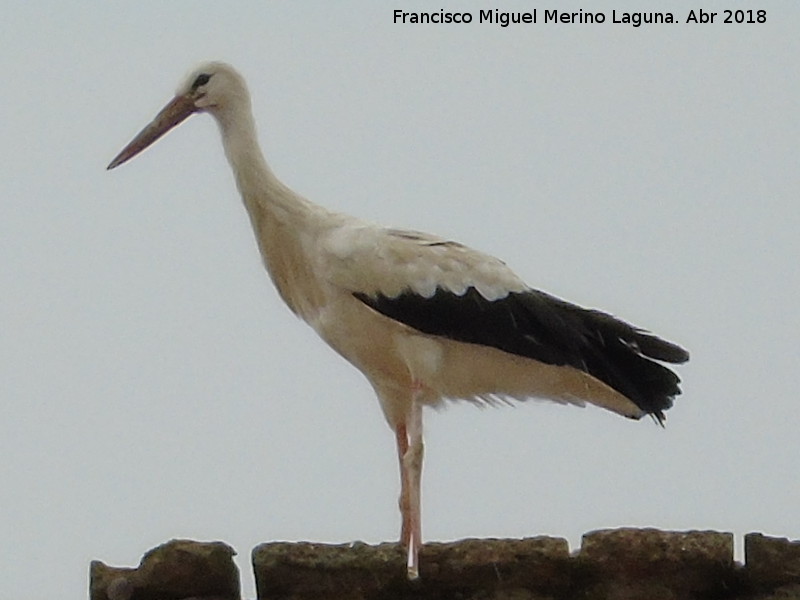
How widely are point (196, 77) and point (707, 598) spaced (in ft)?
11.6

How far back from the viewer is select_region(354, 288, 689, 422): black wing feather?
7.05 metres

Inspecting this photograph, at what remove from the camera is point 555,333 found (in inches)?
280

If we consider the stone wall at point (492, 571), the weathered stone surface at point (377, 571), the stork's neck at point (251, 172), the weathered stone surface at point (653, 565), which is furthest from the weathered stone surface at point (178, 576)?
the stork's neck at point (251, 172)

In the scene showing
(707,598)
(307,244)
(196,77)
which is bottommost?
(707,598)

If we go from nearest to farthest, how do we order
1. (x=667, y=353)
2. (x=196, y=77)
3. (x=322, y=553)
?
1. (x=322, y=553)
2. (x=667, y=353)
3. (x=196, y=77)

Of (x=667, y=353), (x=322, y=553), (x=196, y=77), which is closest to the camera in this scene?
(x=322, y=553)

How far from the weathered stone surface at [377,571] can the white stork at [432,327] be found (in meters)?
1.50

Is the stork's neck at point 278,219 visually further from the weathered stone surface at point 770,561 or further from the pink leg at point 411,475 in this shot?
the weathered stone surface at point 770,561

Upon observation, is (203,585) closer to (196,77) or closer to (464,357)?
(464,357)

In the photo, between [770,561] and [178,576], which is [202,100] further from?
[770,561]

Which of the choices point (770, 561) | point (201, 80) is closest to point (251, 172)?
point (201, 80)

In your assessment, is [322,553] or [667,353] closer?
[322,553]

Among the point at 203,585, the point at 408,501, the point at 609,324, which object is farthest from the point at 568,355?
the point at 203,585

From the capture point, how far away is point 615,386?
7.08 m
